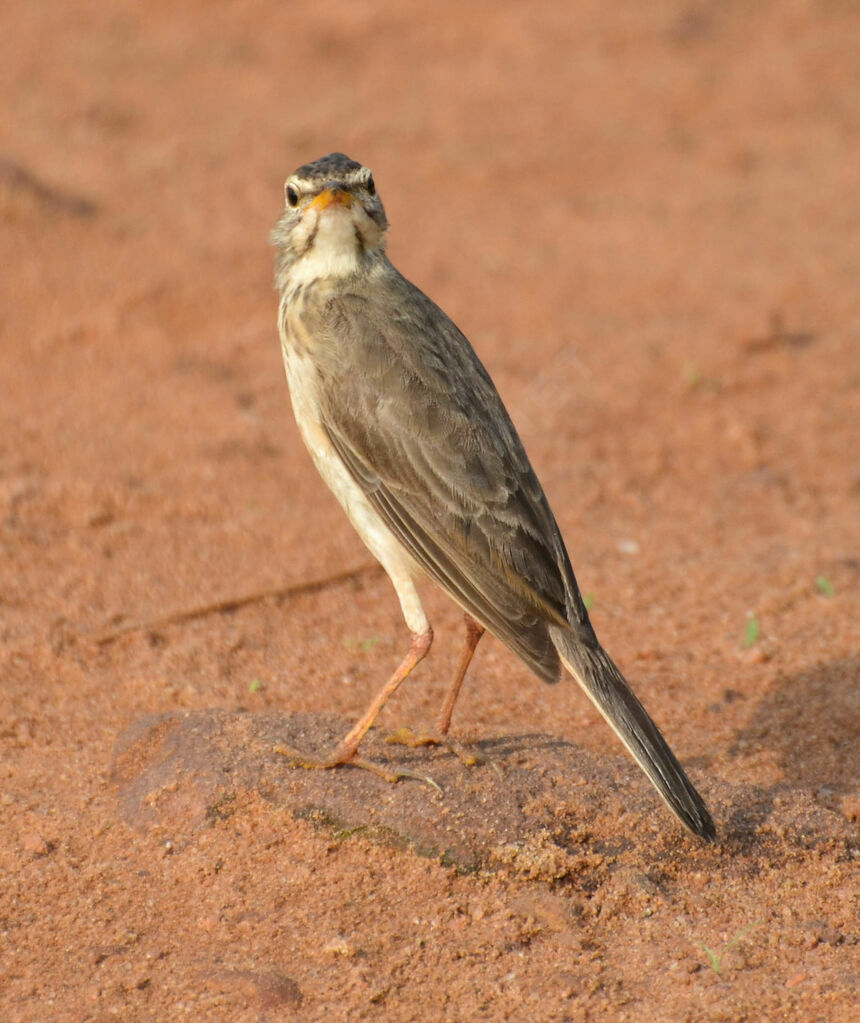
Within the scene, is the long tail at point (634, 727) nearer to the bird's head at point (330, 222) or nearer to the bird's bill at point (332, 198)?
the bird's head at point (330, 222)

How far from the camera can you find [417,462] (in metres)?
5.52

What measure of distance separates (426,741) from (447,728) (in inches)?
7.3

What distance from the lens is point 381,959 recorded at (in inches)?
177

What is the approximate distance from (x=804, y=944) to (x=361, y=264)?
11.1 ft

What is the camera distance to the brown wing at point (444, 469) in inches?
211

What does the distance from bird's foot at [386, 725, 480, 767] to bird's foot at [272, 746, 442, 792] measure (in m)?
0.25

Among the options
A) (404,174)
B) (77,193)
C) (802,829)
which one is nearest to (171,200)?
(77,193)

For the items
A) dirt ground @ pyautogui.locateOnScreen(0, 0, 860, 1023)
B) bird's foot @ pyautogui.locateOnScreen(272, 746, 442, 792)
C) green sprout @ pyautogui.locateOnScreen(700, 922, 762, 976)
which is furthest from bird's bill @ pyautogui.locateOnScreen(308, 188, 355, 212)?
green sprout @ pyautogui.locateOnScreen(700, 922, 762, 976)

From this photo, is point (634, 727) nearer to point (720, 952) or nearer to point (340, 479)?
point (720, 952)

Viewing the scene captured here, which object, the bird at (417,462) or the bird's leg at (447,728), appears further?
the bird's leg at (447,728)

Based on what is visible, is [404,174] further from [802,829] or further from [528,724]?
[802,829]

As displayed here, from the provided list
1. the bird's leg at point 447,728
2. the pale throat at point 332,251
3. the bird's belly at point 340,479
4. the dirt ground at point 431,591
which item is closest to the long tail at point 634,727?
the dirt ground at point 431,591

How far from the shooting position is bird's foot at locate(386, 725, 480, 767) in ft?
17.7

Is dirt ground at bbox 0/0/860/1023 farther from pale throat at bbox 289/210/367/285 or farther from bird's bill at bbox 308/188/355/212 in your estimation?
bird's bill at bbox 308/188/355/212
